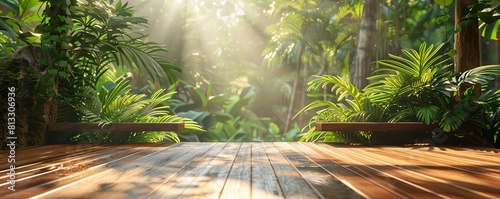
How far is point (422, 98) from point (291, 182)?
120 inches

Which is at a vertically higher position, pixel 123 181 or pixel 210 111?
pixel 210 111

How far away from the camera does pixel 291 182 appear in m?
2.10

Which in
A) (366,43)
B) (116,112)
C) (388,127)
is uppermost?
(366,43)

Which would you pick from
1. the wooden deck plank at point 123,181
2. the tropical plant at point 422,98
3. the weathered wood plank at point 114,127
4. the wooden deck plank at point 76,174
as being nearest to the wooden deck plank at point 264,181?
the wooden deck plank at point 123,181

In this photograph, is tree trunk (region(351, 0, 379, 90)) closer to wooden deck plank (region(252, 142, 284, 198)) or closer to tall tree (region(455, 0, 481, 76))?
tall tree (region(455, 0, 481, 76))


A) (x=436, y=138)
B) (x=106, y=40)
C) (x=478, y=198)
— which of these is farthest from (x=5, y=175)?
(x=436, y=138)

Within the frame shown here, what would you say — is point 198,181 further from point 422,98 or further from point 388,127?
point 422,98

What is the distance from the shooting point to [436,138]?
4562mm

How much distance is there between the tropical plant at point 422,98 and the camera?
4.27 m

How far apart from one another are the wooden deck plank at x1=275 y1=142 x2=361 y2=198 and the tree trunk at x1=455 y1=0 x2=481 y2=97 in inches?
91.9

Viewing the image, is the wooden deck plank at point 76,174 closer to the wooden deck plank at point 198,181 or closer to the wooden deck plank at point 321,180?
the wooden deck plank at point 198,181


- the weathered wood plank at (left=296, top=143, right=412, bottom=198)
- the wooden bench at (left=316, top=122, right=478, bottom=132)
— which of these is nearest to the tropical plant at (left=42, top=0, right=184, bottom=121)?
the wooden bench at (left=316, top=122, right=478, bottom=132)

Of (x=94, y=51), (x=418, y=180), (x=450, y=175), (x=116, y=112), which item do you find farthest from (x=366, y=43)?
(x=418, y=180)

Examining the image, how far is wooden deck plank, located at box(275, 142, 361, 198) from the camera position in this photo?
1.81 m
